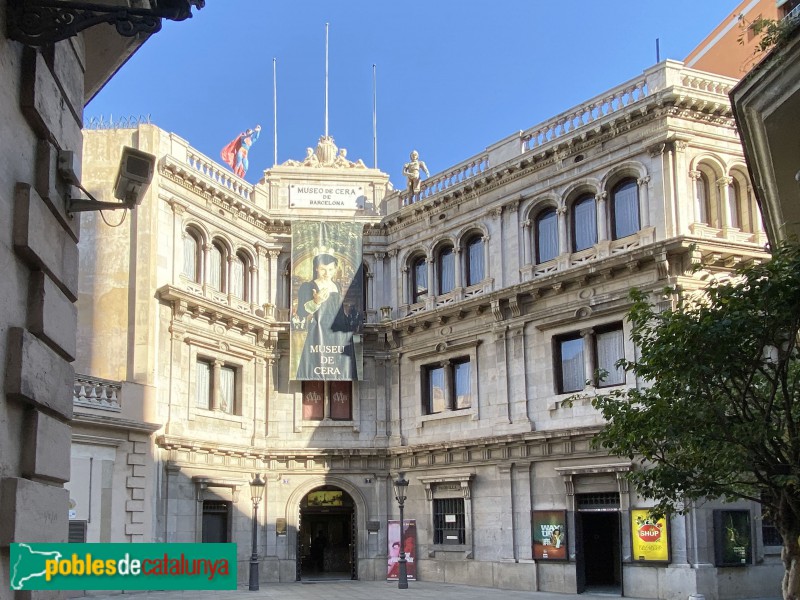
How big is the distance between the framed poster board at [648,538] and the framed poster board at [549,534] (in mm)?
2493

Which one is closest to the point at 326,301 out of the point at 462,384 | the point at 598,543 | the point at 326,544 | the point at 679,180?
the point at 462,384

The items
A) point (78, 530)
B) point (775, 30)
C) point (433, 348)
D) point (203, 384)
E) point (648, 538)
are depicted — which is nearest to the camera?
point (775, 30)

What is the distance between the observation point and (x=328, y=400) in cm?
3584

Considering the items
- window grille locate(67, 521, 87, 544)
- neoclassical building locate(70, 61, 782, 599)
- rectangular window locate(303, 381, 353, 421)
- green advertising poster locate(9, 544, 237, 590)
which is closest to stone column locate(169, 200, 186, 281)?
neoclassical building locate(70, 61, 782, 599)

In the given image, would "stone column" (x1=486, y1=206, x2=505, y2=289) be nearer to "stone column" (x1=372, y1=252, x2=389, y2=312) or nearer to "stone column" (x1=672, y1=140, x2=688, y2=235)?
"stone column" (x1=372, y1=252, x2=389, y2=312)

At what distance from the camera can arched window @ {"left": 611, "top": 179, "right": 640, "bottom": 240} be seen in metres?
28.7

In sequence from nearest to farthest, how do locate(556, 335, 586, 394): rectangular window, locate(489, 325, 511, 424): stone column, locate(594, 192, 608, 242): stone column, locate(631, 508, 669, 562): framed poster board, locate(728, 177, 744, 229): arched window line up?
1. locate(631, 508, 669, 562): framed poster board
2. locate(728, 177, 744, 229): arched window
3. locate(594, 192, 608, 242): stone column
4. locate(556, 335, 586, 394): rectangular window
5. locate(489, 325, 511, 424): stone column

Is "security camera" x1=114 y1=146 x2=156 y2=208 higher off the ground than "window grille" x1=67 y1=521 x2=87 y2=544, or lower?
higher

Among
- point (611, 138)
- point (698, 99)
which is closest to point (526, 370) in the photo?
point (611, 138)

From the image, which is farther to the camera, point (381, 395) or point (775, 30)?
point (381, 395)

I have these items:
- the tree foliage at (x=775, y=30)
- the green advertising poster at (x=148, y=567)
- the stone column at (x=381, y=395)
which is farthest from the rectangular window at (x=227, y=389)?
the green advertising poster at (x=148, y=567)

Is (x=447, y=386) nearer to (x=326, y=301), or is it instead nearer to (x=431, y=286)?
(x=431, y=286)

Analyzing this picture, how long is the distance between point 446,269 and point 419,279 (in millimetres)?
1469

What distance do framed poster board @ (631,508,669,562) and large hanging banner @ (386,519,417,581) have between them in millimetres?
9093
